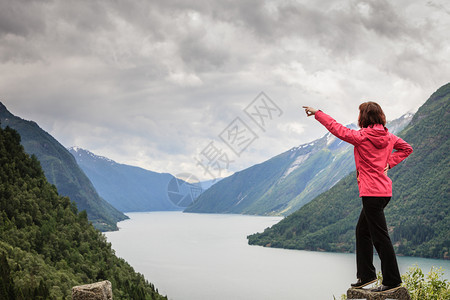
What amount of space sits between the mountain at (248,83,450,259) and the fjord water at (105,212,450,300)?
35.6 feet

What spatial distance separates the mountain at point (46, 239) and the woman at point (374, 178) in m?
43.3

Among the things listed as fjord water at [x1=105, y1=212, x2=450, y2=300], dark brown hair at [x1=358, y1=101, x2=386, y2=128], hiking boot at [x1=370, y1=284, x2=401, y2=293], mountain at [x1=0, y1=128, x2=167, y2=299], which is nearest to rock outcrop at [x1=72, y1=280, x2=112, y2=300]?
hiking boot at [x1=370, y1=284, x2=401, y2=293]

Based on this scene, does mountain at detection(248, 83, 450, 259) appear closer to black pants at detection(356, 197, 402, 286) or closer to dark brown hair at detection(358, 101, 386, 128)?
black pants at detection(356, 197, 402, 286)

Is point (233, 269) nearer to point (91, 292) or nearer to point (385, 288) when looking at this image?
point (385, 288)

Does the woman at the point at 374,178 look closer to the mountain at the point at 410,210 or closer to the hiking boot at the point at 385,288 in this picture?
the hiking boot at the point at 385,288

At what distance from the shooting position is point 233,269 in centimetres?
8394

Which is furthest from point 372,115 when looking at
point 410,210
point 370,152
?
point 410,210

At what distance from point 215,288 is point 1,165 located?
36305 mm

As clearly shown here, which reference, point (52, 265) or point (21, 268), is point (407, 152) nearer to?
point (21, 268)

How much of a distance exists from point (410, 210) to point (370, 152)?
13687 cm

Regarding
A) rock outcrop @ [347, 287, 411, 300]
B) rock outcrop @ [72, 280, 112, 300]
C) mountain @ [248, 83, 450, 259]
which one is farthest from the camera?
mountain @ [248, 83, 450, 259]

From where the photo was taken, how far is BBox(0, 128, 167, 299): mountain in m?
50.8

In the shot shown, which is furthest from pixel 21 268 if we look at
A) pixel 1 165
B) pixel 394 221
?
pixel 394 221

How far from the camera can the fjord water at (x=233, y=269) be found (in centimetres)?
6362
